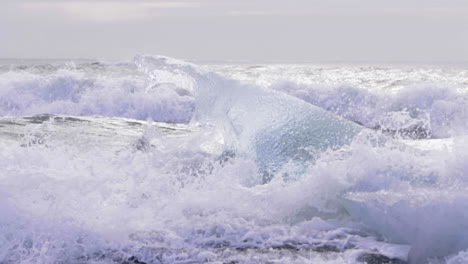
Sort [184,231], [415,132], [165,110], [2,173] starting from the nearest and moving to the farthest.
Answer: [184,231]
[2,173]
[415,132]
[165,110]

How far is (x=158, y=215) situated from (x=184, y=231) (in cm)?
29

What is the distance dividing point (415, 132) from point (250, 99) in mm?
4573

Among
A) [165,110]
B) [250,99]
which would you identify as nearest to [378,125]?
[165,110]

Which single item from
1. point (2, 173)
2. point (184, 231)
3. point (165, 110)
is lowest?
point (165, 110)

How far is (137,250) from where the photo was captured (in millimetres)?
3604

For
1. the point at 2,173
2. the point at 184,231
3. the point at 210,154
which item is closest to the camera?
the point at 184,231

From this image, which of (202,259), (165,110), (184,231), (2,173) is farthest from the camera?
(165,110)

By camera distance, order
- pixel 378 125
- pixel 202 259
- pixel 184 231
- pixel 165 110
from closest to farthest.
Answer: pixel 202 259 < pixel 184 231 < pixel 378 125 < pixel 165 110

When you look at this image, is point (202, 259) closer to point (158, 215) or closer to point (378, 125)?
point (158, 215)

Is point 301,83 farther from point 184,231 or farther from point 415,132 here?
point 184,231

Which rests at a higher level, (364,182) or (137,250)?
(364,182)

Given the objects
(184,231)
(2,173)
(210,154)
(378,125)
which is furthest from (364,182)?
(378,125)

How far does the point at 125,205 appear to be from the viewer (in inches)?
160

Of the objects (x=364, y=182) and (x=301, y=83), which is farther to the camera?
(x=301, y=83)
